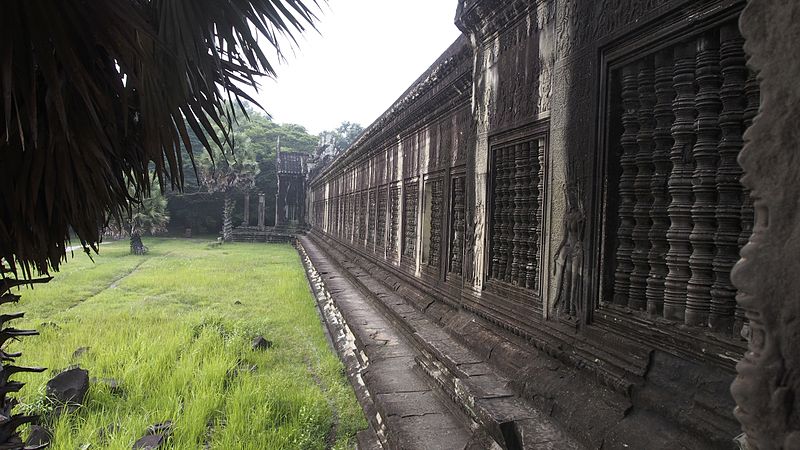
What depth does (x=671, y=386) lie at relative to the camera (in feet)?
5.71

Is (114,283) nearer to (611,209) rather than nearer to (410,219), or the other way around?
(410,219)

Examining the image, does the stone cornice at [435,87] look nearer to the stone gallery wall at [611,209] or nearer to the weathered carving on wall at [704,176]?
the stone gallery wall at [611,209]

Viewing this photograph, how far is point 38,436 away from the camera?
3.33 m

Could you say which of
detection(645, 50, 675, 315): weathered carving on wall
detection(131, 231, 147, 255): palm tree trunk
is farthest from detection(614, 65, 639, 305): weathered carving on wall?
detection(131, 231, 147, 255): palm tree trunk

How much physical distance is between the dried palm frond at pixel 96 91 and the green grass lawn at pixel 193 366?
1934 mm

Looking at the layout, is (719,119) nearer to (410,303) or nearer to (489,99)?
(489,99)

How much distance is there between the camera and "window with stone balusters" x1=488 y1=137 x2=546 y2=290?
291cm

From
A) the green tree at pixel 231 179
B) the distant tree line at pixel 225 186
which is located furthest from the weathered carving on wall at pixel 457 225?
the distant tree line at pixel 225 186

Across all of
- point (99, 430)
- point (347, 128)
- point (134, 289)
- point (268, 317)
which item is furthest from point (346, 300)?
point (347, 128)

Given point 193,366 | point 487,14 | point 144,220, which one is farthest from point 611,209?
point 144,220

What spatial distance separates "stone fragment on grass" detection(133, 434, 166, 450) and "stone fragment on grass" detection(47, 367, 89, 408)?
3.80 feet

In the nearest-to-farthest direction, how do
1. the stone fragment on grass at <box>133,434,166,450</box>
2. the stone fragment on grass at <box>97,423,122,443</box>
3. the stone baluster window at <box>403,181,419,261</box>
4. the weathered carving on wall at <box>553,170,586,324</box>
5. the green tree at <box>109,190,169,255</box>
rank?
the weathered carving on wall at <box>553,170,586,324</box>
the stone fragment on grass at <box>133,434,166,450</box>
the stone fragment on grass at <box>97,423,122,443</box>
the stone baluster window at <box>403,181,419,261</box>
the green tree at <box>109,190,169,255</box>

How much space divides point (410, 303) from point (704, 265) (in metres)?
3.99

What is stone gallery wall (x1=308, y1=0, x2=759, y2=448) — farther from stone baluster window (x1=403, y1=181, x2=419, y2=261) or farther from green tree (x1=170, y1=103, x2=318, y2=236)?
green tree (x1=170, y1=103, x2=318, y2=236)
